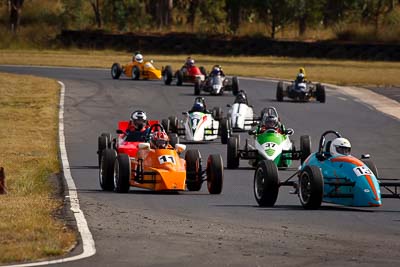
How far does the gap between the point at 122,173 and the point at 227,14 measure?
6970 centimetres

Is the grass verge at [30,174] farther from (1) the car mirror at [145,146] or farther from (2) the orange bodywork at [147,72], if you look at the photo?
(2) the orange bodywork at [147,72]

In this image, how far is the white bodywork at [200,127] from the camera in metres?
29.9

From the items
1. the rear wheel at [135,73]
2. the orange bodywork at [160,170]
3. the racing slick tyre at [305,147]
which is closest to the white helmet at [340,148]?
the orange bodywork at [160,170]

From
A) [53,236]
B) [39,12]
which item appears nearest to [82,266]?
[53,236]

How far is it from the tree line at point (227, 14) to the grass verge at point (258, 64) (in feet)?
30.2

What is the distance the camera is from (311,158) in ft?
60.4

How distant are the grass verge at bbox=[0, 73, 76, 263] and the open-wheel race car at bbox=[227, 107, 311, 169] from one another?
3.36m

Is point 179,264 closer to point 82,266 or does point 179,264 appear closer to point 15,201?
point 82,266

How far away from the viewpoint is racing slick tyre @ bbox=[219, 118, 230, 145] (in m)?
29.9

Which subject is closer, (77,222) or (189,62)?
(77,222)

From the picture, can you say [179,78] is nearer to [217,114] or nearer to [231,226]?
[217,114]

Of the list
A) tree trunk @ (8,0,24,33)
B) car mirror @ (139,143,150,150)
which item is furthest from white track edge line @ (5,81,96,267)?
tree trunk @ (8,0,24,33)

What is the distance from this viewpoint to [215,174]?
19344 millimetres

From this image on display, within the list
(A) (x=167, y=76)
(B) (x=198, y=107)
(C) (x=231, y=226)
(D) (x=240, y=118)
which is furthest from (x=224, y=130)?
(A) (x=167, y=76)
